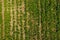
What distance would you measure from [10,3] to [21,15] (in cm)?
14

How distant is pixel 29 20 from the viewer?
1.55m

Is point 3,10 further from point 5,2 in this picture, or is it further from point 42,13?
point 42,13

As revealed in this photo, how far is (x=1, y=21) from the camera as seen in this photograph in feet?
5.11

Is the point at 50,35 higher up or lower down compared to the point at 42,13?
lower down

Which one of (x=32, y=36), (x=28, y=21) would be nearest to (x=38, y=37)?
(x=32, y=36)

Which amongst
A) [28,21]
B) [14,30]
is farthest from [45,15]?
[14,30]

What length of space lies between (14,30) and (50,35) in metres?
0.32

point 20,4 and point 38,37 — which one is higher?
point 20,4

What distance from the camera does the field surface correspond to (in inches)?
61.1

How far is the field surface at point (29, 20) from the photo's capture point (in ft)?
5.09

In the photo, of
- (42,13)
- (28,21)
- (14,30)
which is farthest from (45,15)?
(14,30)

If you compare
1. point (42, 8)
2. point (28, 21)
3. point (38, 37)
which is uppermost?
point (42, 8)

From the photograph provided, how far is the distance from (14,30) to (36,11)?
254 millimetres

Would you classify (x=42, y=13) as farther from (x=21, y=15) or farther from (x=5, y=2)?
(x=5, y=2)
